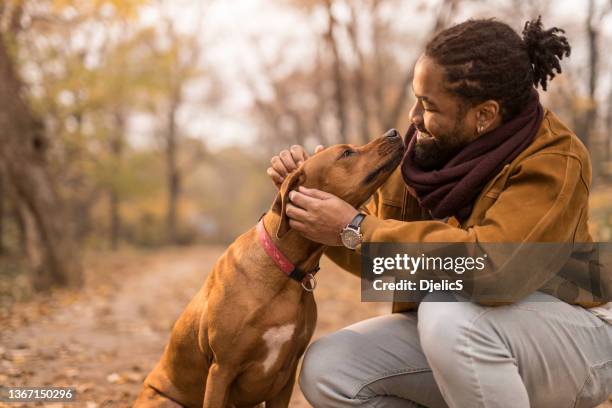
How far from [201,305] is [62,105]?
45.0 feet

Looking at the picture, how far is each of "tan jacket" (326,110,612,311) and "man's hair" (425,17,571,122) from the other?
21cm

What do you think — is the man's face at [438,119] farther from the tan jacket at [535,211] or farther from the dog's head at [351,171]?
the tan jacket at [535,211]

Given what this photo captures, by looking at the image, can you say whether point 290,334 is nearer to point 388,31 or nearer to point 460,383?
→ point 460,383

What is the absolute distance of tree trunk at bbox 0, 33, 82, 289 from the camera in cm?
818

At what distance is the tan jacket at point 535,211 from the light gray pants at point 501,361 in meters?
0.13

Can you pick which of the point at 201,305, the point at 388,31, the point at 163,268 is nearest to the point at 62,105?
the point at 163,268

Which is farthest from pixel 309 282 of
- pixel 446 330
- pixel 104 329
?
pixel 104 329

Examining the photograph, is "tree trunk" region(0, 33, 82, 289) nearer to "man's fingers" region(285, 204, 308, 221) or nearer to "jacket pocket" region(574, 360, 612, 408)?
"man's fingers" region(285, 204, 308, 221)

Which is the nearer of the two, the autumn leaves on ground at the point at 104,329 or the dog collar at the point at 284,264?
the dog collar at the point at 284,264

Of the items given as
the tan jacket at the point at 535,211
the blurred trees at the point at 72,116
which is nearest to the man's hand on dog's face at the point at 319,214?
the tan jacket at the point at 535,211

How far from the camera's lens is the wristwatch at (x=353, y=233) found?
2.56 metres

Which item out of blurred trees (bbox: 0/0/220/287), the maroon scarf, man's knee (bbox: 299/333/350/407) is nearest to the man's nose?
the maroon scarf

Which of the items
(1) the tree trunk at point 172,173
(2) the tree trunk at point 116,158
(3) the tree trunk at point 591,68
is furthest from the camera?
(1) the tree trunk at point 172,173

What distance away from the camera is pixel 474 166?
2.54 m
